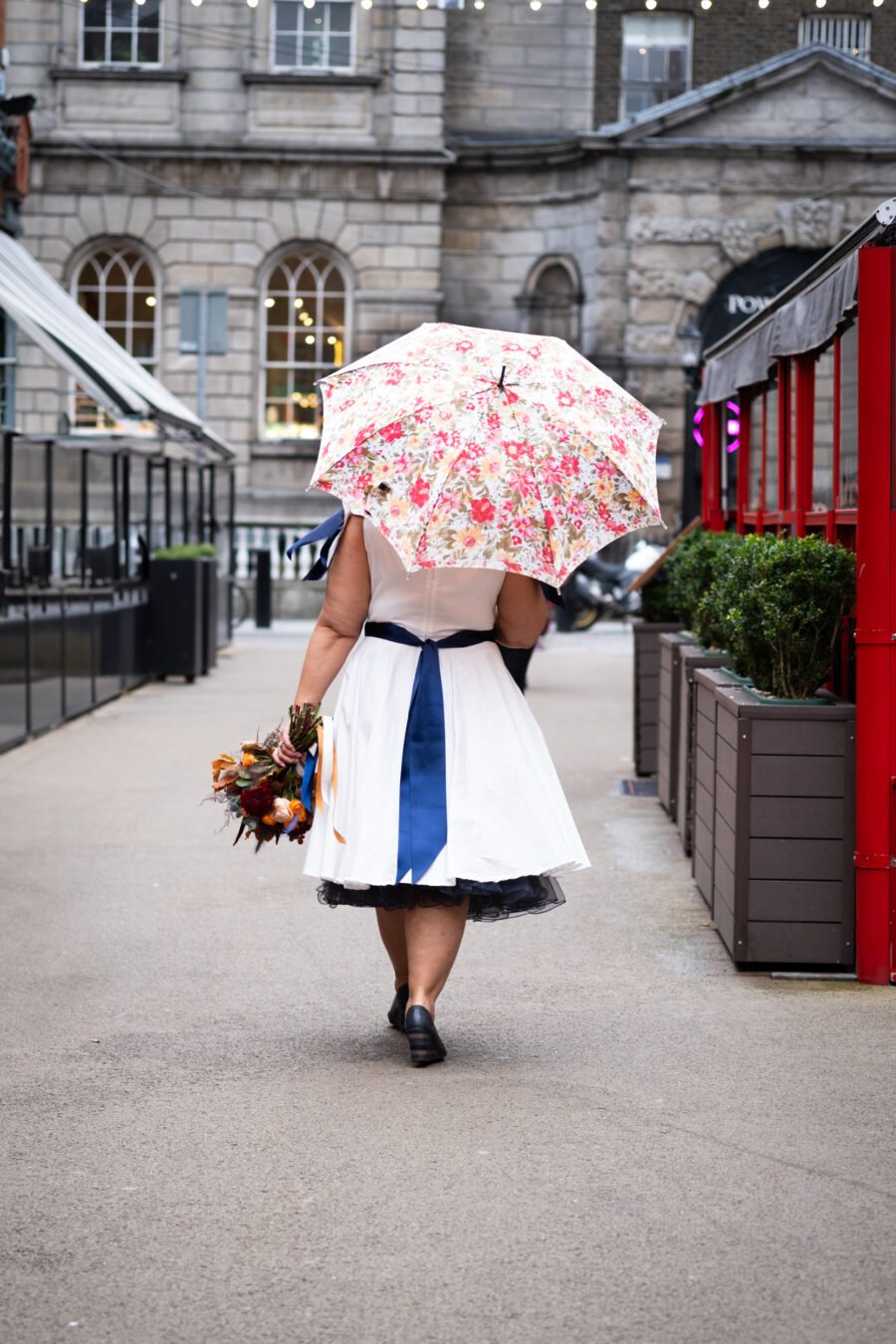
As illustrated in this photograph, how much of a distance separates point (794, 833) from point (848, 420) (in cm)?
159

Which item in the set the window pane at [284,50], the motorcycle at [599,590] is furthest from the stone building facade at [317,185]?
the motorcycle at [599,590]

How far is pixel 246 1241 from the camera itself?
368 cm

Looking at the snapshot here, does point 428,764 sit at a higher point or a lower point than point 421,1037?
higher

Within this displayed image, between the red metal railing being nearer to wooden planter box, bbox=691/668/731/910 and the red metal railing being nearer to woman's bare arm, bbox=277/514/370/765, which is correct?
wooden planter box, bbox=691/668/731/910

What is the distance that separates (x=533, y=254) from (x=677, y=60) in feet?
16.3

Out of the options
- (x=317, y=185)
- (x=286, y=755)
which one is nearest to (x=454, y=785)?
(x=286, y=755)

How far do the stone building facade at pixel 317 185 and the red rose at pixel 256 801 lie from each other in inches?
952

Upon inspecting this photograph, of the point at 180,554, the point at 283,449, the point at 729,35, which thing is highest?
the point at 729,35

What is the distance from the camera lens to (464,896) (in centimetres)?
497

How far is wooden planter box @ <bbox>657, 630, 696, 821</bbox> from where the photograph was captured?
8.91 m

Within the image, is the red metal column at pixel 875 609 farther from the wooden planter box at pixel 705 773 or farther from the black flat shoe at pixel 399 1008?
the black flat shoe at pixel 399 1008

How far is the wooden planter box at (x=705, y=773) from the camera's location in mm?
6855

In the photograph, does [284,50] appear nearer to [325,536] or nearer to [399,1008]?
[325,536]

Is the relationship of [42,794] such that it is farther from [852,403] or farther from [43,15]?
[43,15]
